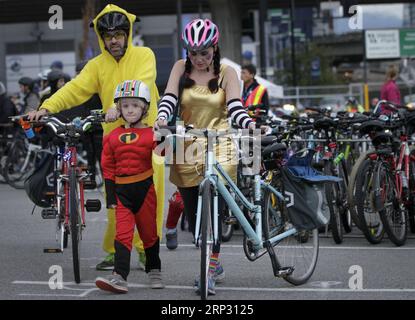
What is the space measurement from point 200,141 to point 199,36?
74 cm

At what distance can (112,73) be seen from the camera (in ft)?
25.9

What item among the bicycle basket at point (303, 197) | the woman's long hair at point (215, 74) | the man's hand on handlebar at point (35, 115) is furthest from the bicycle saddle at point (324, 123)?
the man's hand on handlebar at point (35, 115)

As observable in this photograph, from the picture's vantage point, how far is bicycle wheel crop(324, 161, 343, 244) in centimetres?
949

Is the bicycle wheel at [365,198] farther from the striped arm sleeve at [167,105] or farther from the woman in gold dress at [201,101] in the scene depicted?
the striped arm sleeve at [167,105]

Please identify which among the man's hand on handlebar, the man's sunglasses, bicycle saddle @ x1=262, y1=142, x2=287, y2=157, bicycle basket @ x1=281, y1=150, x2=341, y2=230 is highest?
the man's sunglasses

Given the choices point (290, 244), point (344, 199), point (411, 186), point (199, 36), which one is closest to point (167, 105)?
point (199, 36)

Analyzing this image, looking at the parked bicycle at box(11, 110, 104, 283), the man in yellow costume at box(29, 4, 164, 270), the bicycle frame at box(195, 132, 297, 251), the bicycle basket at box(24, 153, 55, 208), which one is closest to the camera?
the bicycle frame at box(195, 132, 297, 251)

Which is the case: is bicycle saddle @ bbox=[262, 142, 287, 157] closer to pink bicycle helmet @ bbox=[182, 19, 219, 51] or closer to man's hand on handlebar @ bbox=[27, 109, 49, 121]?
pink bicycle helmet @ bbox=[182, 19, 219, 51]

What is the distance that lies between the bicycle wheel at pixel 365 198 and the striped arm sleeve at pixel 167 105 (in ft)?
8.83

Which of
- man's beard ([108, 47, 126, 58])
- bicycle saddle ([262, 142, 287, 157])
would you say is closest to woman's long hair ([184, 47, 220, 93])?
bicycle saddle ([262, 142, 287, 157])

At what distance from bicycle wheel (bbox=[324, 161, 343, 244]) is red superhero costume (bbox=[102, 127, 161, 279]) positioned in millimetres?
2819

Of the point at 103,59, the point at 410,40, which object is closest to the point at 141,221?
the point at 103,59

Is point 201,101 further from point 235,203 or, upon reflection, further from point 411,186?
point 411,186

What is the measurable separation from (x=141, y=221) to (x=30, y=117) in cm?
122
